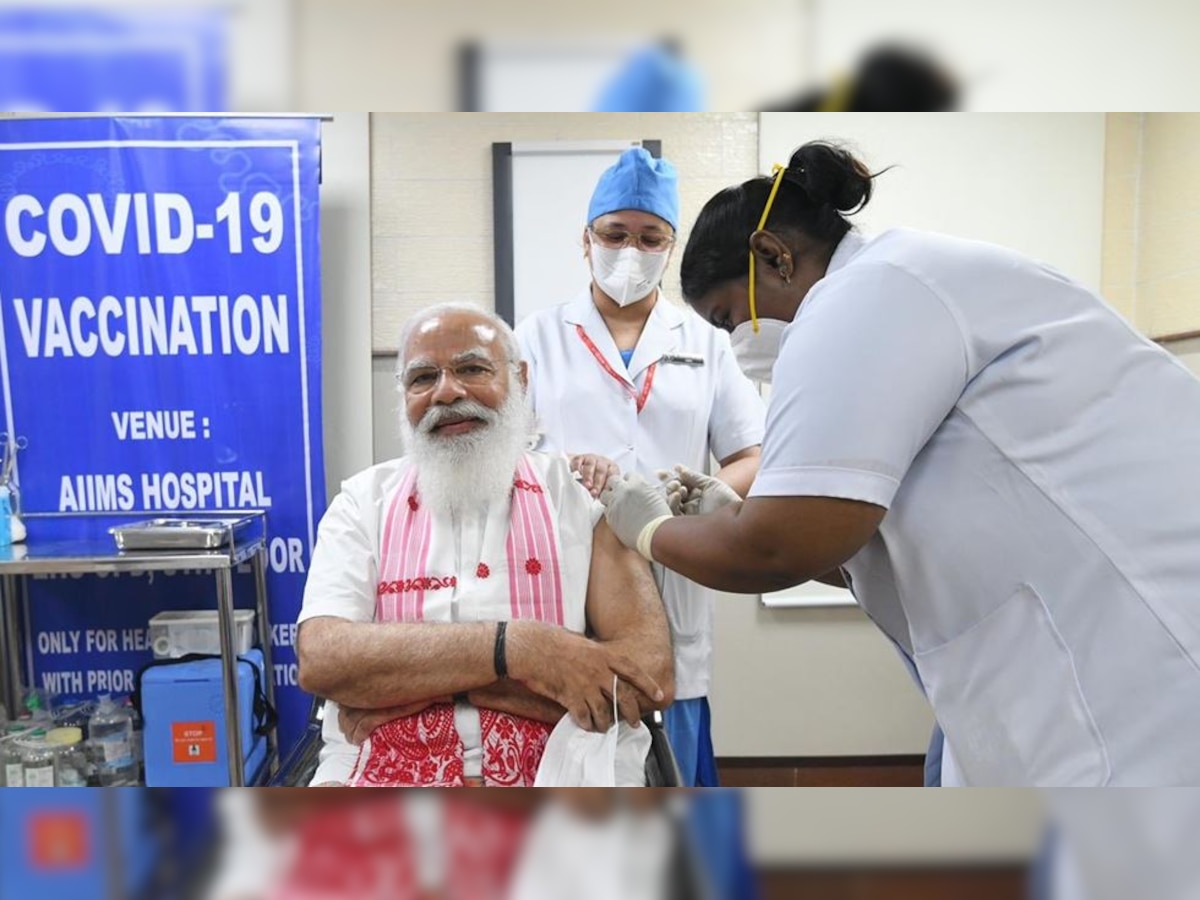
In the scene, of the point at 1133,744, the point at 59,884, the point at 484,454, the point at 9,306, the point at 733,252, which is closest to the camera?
the point at 59,884

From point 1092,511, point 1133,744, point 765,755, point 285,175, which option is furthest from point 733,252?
point 765,755

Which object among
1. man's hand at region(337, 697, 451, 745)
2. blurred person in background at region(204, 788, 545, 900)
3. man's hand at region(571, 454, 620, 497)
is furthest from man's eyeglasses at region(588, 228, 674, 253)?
blurred person in background at region(204, 788, 545, 900)

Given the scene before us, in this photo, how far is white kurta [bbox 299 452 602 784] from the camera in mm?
1182

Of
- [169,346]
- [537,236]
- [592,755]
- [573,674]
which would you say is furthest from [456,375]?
[169,346]

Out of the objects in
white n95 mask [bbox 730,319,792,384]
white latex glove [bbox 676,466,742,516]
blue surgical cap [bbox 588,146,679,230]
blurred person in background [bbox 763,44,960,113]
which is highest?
blue surgical cap [bbox 588,146,679,230]

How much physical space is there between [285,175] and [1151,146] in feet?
4.76

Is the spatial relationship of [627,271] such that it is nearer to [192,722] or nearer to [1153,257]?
[1153,257]

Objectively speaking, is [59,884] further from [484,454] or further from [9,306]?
[9,306]

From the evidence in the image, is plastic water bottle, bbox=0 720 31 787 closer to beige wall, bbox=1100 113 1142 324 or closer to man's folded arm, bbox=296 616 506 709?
man's folded arm, bbox=296 616 506 709

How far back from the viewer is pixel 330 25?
0.62ft

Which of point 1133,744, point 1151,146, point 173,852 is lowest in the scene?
point 1133,744

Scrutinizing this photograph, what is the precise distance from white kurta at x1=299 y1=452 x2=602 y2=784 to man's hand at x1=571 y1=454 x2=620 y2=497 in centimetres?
2

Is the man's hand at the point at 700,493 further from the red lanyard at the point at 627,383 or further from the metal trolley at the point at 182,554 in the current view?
the metal trolley at the point at 182,554

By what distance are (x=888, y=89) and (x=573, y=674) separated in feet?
3.39
